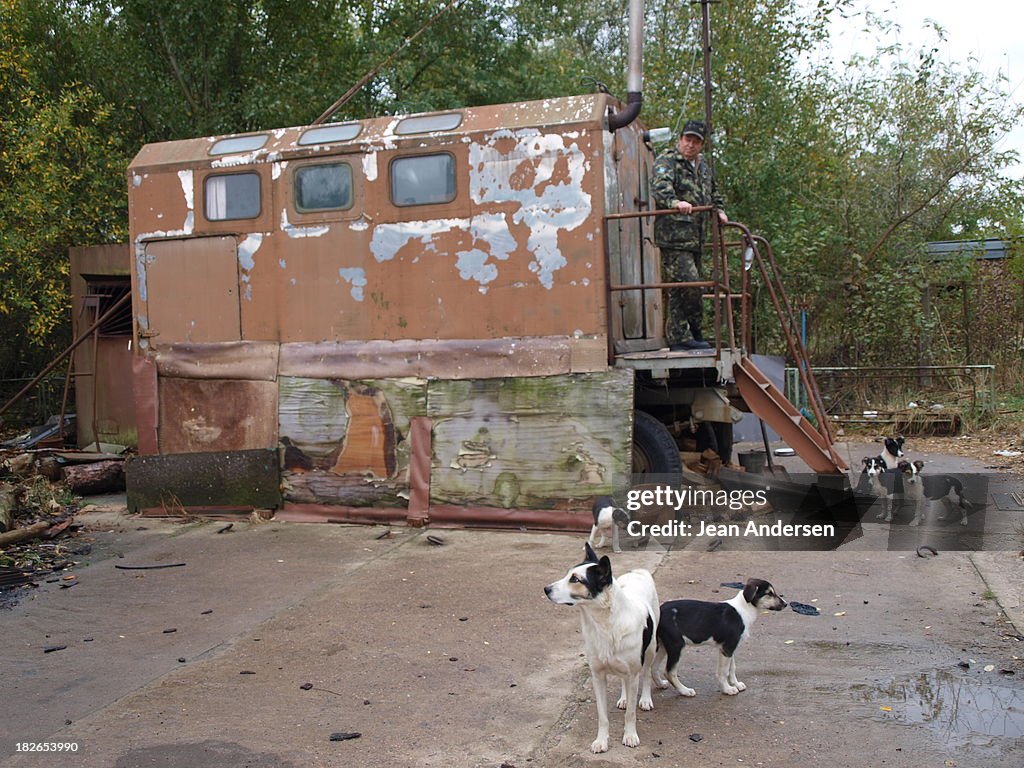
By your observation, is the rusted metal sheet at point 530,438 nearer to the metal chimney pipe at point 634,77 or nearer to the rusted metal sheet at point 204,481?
the rusted metal sheet at point 204,481

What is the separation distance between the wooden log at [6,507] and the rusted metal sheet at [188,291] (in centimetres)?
199

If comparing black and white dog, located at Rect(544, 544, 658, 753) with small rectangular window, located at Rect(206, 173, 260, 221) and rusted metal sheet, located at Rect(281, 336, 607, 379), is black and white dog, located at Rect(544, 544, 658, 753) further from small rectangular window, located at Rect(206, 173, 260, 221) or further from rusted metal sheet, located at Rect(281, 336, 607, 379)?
small rectangular window, located at Rect(206, 173, 260, 221)

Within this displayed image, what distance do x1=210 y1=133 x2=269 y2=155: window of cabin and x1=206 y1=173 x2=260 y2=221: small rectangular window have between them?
249mm

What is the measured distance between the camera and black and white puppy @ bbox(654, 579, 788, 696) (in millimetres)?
4598

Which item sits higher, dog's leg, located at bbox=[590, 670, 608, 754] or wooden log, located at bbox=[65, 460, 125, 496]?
wooden log, located at bbox=[65, 460, 125, 496]

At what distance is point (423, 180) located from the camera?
884 centimetres

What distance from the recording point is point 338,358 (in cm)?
912

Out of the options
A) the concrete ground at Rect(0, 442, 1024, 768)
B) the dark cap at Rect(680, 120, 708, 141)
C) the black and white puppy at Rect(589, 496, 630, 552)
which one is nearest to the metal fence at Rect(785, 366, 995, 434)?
the dark cap at Rect(680, 120, 708, 141)

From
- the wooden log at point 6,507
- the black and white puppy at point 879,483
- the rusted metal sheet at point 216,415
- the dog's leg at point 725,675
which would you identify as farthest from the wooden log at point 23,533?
the black and white puppy at point 879,483

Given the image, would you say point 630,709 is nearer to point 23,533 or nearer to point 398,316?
point 398,316

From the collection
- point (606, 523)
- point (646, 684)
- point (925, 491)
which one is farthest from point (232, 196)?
point (925, 491)

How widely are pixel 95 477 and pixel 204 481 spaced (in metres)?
2.29

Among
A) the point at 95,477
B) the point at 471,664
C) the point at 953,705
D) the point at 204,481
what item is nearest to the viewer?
the point at 953,705

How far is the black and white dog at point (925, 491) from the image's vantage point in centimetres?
846
